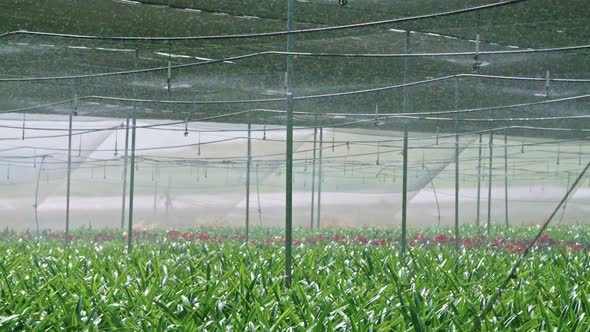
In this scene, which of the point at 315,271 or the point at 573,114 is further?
the point at 573,114

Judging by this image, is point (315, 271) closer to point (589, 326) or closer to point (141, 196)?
point (589, 326)

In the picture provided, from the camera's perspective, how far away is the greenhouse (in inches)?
205

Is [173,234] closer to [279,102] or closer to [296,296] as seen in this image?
[279,102]

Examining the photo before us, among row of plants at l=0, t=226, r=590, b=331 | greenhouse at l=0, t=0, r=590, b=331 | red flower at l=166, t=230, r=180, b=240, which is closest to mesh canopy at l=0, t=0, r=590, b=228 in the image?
greenhouse at l=0, t=0, r=590, b=331

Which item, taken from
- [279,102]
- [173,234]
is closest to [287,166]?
[279,102]

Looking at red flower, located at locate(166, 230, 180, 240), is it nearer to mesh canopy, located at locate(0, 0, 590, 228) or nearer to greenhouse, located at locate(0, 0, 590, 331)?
greenhouse, located at locate(0, 0, 590, 331)

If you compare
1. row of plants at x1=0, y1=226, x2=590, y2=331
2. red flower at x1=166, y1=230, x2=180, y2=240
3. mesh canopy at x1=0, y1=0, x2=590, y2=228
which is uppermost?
mesh canopy at x1=0, y1=0, x2=590, y2=228

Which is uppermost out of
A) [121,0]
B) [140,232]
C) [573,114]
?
[121,0]

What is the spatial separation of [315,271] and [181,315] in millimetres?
2017

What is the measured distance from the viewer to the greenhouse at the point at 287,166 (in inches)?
205

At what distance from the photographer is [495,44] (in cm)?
914

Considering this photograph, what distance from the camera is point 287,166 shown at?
21.3 feet

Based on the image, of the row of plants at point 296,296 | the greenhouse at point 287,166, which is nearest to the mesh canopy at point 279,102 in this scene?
the greenhouse at point 287,166

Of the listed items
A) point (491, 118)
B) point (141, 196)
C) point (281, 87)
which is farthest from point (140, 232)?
point (491, 118)
